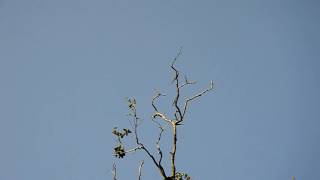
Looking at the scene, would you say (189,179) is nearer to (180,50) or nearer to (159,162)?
(159,162)

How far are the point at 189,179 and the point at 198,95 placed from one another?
3.84 m

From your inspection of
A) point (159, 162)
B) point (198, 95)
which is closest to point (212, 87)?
point (198, 95)

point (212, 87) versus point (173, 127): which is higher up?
point (212, 87)

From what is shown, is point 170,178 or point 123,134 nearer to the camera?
point 170,178

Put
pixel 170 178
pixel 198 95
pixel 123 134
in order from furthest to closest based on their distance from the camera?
pixel 123 134 → pixel 198 95 → pixel 170 178

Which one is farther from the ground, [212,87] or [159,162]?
[212,87]

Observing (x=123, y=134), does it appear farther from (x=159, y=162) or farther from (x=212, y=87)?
(x=212, y=87)

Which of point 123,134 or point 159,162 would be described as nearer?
point 159,162

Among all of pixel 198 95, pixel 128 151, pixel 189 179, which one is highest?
pixel 198 95

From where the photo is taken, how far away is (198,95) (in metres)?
16.1

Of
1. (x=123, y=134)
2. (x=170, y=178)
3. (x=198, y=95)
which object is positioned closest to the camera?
(x=170, y=178)

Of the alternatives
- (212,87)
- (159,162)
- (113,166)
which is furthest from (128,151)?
(212,87)

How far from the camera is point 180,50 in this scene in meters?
16.6

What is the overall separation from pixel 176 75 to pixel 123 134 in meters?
3.97
